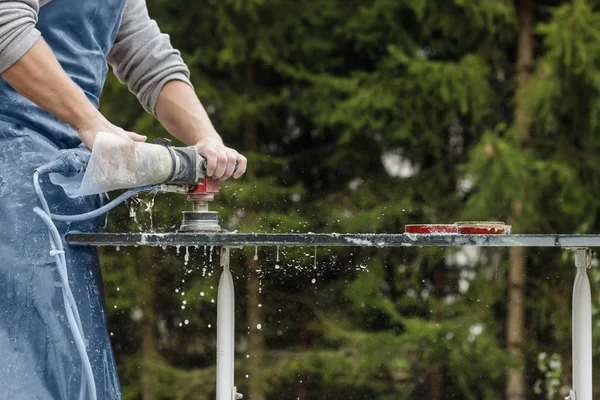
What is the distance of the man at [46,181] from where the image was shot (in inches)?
57.4

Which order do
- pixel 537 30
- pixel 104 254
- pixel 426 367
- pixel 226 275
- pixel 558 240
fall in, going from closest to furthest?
pixel 558 240, pixel 226 275, pixel 537 30, pixel 426 367, pixel 104 254

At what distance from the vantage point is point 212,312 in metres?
5.30

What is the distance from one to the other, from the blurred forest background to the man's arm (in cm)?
277

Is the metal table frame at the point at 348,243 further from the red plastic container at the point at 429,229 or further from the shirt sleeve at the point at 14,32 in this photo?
the shirt sleeve at the point at 14,32

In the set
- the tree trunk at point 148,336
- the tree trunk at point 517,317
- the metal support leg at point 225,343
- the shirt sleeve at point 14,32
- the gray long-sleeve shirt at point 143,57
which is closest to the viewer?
the shirt sleeve at point 14,32

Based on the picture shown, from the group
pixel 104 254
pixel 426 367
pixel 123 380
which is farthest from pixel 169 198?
pixel 426 367

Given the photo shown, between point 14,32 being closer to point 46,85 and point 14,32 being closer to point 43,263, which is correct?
point 46,85

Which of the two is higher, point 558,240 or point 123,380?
point 558,240

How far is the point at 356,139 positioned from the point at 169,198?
3.83 feet

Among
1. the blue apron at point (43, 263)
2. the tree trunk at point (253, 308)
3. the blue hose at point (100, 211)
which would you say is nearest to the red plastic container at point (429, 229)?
the blue hose at point (100, 211)

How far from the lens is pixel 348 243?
4.77ft

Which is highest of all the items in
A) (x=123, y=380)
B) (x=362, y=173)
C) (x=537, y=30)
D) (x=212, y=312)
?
(x=537, y=30)

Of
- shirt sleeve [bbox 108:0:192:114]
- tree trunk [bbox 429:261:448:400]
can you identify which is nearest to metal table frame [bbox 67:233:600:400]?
shirt sleeve [bbox 108:0:192:114]

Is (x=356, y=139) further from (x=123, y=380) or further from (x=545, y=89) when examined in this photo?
(x=123, y=380)
